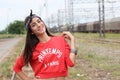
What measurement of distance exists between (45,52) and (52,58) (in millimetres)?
121

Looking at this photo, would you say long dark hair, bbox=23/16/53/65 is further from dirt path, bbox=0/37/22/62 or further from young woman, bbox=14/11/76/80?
dirt path, bbox=0/37/22/62

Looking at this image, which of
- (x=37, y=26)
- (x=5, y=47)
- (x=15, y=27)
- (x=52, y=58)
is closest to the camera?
(x=52, y=58)

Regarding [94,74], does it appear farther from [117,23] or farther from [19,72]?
[117,23]

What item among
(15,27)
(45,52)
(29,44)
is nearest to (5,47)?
(29,44)

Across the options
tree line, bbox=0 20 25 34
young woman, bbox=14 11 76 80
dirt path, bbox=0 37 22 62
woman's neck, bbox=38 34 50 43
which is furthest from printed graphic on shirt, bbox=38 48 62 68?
tree line, bbox=0 20 25 34

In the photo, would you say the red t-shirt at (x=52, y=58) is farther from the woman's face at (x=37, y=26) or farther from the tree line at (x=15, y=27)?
the tree line at (x=15, y=27)

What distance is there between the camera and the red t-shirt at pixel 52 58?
15.3ft

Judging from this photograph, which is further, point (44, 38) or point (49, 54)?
point (44, 38)

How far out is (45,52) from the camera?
4.73 meters

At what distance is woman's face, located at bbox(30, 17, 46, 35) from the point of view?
4.79 metres

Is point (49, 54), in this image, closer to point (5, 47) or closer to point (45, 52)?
point (45, 52)

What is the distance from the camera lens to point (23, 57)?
191 inches

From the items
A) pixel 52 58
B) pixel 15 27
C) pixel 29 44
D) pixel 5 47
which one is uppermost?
pixel 29 44

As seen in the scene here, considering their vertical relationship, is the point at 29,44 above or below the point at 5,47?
above
